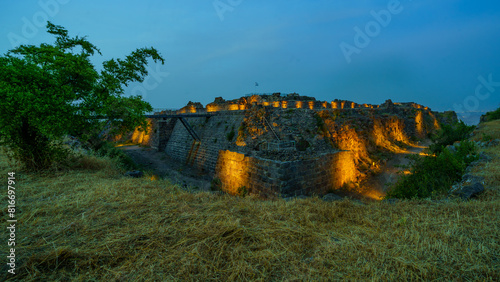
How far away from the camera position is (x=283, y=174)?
8.66 metres

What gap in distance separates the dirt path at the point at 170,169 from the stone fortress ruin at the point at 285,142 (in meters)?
0.79

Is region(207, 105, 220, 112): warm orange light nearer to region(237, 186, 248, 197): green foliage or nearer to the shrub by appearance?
the shrub

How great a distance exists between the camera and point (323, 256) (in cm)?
219

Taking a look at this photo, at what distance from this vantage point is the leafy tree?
4.52 m

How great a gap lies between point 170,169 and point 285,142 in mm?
13114

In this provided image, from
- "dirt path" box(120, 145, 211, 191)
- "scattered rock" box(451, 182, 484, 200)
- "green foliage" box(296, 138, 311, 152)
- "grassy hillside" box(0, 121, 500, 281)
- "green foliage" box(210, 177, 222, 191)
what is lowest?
"dirt path" box(120, 145, 211, 191)

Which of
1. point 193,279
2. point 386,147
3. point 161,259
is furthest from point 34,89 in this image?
point 386,147

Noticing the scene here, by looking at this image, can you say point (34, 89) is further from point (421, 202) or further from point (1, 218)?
point (421, 202)

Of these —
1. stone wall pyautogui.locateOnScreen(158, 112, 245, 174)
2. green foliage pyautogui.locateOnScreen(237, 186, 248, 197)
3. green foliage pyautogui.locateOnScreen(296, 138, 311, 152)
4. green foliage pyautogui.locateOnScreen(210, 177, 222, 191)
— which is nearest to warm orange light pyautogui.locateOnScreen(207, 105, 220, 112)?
stone wall pyautogui.locateOnScreen(158, 112, 245, 174)

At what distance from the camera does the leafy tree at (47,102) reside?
14.8ft

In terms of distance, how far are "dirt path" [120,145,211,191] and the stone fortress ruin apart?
79 centimetres

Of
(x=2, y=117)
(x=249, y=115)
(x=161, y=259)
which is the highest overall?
(x=249, y=115)

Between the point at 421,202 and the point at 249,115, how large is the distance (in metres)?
14.4

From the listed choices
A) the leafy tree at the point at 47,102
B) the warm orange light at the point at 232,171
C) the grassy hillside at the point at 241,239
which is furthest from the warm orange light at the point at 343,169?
the leafy tree at the point at 47,102
